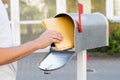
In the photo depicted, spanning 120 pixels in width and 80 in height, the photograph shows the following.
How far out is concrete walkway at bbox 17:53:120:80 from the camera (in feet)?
29.5

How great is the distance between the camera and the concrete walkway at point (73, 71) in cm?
898

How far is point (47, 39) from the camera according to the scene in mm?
2238

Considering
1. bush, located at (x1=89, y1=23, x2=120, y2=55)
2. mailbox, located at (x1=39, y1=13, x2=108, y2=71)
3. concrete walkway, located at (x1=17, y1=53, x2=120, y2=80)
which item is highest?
mailbox, located at (x1=39, y1=13, x2=108, y2=71)

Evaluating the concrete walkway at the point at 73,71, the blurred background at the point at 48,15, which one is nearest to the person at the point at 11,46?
the concrete walkway at the point at 73,71

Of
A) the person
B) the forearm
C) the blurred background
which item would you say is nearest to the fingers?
the person

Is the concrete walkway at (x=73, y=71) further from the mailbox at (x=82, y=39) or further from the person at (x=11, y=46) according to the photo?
the person at (x=11, y=46)

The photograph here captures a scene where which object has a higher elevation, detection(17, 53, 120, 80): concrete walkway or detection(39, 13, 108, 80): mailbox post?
detection(39, 13, 108, 80): mailbox post

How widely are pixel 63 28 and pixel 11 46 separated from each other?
1.18 feet

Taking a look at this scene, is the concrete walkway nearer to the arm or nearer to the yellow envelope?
the yellow envelope

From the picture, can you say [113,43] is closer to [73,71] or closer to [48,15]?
[73,71]

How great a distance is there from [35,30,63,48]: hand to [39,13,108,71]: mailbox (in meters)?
0.19

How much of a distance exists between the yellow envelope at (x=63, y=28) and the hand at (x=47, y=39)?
0.05 metres

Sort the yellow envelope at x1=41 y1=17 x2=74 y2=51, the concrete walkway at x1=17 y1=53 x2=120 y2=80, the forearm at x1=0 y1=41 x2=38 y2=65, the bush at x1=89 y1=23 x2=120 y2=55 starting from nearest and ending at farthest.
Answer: the forearm at x1=0 y1=41 x2=38 y2=65 < the yellow envelope at x1=41 y1=17 x2=74 y2=51 < the concrete walkway at x1=17 y1=53 x2=120 y2=80 < the bush at x1=89 y1=23 x2=120 y2=55

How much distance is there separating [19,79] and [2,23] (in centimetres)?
671
